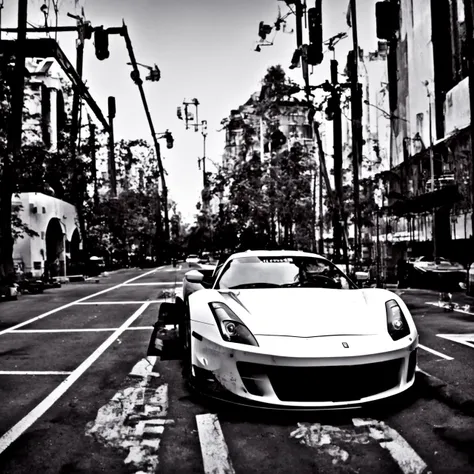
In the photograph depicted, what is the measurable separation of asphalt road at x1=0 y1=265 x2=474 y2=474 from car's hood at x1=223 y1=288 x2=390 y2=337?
0.67 metres

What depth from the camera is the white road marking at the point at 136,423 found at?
3.90 metres

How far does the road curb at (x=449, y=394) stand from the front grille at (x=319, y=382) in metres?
1.12

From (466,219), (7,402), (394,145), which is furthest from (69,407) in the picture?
(394,145)

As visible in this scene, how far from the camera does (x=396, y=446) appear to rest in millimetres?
3971

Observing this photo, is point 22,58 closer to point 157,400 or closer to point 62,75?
point 157,400

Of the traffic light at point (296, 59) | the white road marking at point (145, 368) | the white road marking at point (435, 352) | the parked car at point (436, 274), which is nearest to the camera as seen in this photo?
the white road marking at point (145, 368)

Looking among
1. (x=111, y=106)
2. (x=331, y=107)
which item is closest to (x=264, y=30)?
(x=331, y=107)

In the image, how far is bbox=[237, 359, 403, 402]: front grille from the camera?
423 cm

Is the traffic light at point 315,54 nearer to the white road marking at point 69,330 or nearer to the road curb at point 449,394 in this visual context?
the white road marking at point 69,330

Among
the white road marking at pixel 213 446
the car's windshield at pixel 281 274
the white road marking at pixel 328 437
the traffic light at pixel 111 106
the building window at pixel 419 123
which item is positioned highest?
the traffic light at pixel 111 106

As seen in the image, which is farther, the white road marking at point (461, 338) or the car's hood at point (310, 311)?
the white road marking at point (461, 338)

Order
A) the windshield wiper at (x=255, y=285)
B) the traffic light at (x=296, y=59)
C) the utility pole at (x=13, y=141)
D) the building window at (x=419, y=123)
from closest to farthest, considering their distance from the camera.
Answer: the windshield wiper at (x=255, y=285) < the traffic light at (x=296, y=59) < the utility pole at (x=13, y=141) < the building window at (x=419, y=123)

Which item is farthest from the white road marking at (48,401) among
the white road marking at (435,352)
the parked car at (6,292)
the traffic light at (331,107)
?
the traffic light at (331,107)

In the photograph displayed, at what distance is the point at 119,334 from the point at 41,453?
20.0 ft
